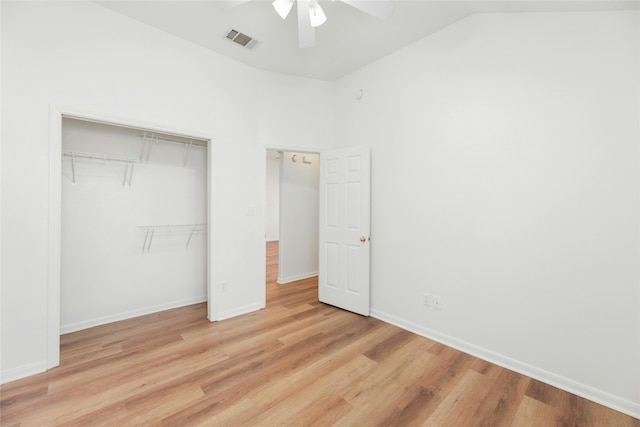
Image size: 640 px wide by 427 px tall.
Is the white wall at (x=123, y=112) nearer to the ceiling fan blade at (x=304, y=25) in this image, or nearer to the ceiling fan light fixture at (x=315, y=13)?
the ceiling fan blade at (x=304, y=25)

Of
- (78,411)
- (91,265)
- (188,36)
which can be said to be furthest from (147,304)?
(188,36)

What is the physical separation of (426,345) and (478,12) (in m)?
3.10

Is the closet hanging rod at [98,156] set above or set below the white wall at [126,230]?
above

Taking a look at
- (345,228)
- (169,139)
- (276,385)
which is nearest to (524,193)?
(345,228)

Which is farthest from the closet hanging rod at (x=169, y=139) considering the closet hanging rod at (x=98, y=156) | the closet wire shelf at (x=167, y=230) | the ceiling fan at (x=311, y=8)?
the ceiling fan at (x=311, y=8)

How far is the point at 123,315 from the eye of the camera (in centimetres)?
306

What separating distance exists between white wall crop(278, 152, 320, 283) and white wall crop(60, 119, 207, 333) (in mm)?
1333

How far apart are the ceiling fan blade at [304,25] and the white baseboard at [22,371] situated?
3.37 m

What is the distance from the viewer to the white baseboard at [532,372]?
1.79m

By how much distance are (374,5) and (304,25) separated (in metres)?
0.55

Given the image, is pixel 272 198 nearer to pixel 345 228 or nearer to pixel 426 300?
pixel 345 228

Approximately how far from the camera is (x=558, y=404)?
183cm

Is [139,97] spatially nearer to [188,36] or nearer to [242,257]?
[188,36]

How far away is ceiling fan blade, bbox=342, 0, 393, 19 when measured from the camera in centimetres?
196
